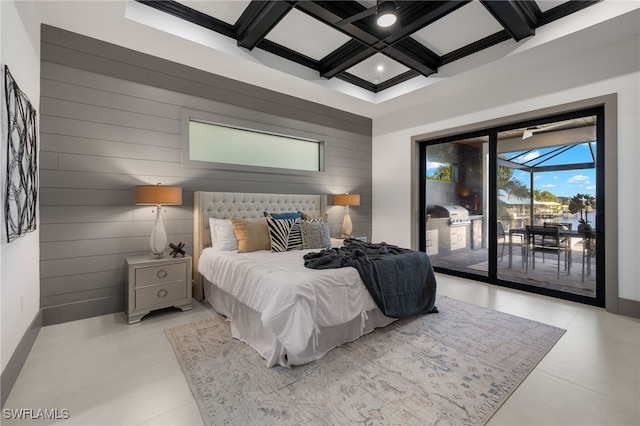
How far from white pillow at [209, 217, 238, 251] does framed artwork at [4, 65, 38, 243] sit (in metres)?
1.59

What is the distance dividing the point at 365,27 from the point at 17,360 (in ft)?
13.7

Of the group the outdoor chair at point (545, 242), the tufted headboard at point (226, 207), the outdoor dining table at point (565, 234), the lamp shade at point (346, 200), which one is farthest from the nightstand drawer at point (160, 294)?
the outdoor chair at point (545, 242)

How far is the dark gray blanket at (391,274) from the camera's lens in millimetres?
2616

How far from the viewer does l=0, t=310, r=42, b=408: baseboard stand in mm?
1728

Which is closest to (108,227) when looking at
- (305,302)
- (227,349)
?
(227,349)

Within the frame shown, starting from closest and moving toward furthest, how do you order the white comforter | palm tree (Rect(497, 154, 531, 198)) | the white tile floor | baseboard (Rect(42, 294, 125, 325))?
1. the white tile floor
2. the white comforter
3. baseboard (Rect(42, 294, 125, 325))
4. palm tree (Rect(497, 154, 531, 198))

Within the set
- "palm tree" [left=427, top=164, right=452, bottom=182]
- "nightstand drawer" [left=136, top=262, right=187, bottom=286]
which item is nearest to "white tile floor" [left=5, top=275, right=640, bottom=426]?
→ "nightstand drawer" [left=136, top=262, right=187, bottom=286]

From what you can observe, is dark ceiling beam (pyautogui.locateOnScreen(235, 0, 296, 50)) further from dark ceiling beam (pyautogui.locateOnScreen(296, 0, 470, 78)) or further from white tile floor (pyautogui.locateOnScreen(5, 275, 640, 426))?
white tile floor (pyautogui.locateOnScreen(5, 275, 640, 426))

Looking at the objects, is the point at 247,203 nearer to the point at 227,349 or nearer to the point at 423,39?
the point at 227,349

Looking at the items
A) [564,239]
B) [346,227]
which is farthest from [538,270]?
[346,227]

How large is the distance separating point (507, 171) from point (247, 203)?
3.88m

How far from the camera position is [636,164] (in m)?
3.02

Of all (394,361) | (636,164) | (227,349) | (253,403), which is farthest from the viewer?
(636,164)

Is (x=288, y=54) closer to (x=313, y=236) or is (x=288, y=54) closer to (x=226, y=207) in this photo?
(x=226, y=207)
